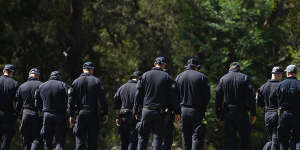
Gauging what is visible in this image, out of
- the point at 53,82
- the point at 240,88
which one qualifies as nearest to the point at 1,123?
the point at 53,82

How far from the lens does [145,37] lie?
80.9ft

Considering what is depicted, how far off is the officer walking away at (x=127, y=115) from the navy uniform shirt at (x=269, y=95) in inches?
132

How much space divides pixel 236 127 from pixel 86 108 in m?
3.58

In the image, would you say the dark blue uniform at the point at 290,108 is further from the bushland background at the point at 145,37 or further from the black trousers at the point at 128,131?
the bushland background at the point at 145,37

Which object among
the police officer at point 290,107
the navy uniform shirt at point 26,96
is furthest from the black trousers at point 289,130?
the navy uniform shirt at point 26,96

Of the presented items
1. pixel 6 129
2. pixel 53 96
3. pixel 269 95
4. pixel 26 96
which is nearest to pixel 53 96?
pixel 53 96

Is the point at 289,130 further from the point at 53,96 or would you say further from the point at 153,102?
the point at 53,96

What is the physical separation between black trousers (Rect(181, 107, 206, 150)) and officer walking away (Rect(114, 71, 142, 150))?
2326mm

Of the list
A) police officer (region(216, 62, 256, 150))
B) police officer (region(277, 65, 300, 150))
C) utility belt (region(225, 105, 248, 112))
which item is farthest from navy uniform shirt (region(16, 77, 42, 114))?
police officer (region(277, 65, 300, 150))

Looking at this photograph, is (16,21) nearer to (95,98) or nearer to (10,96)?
(10,96)

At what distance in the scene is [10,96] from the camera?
12523 millimetres

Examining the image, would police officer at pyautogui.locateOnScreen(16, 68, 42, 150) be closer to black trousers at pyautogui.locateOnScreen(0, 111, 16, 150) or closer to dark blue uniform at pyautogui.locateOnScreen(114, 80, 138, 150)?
black trousers at pyautogui.locateOnScreen(0, 111, 16, 150)

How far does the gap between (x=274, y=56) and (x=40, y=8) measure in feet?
37.7

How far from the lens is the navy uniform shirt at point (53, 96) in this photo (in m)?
11.8
